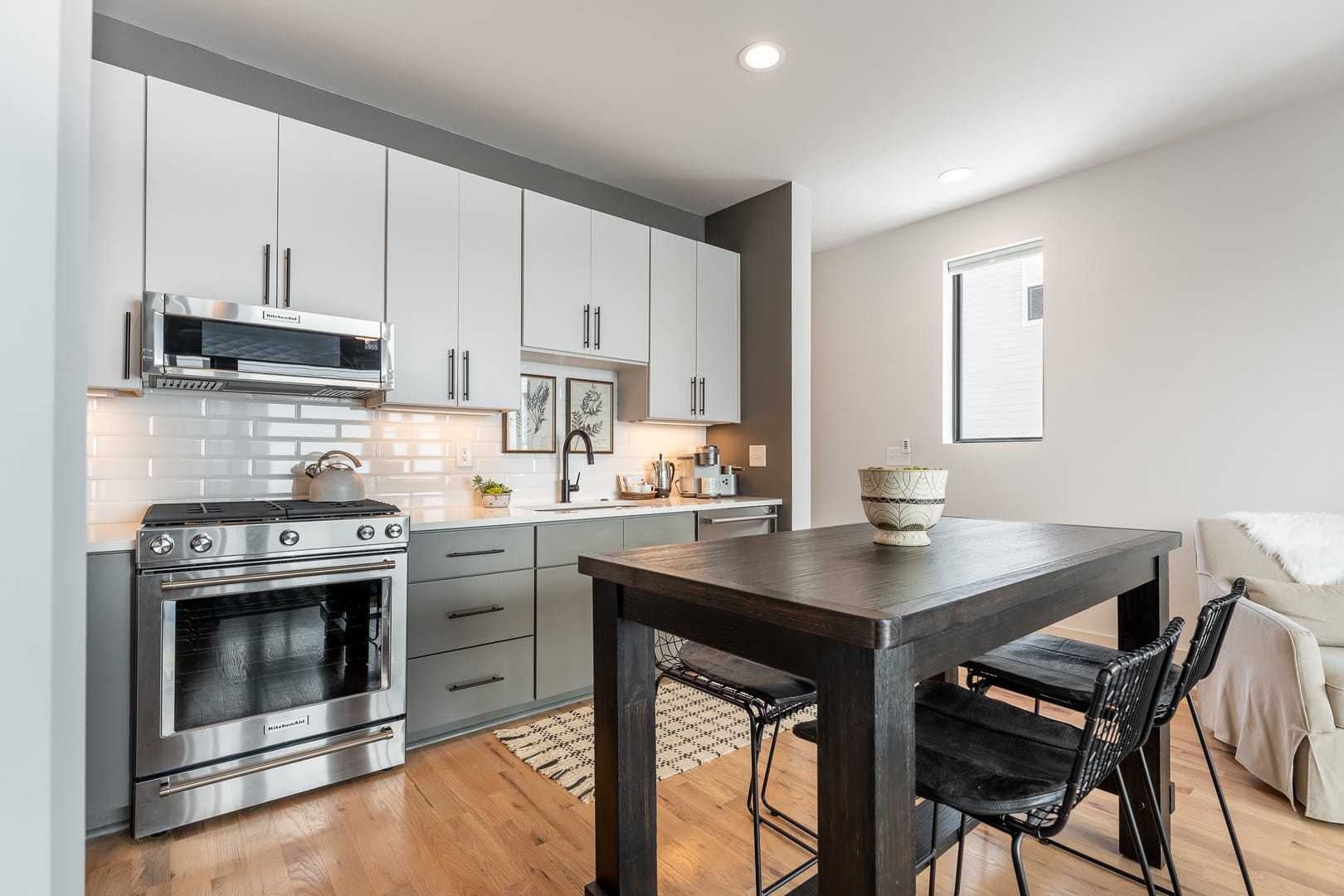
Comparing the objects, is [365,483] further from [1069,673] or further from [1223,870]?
[1223,870]

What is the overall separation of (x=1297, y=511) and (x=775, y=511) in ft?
7.55

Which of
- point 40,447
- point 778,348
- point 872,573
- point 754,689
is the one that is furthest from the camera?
point 778,348

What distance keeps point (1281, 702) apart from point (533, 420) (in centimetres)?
317

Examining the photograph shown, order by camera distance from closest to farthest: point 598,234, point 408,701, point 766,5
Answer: point 766,5 < point 408,701 < point 598,234

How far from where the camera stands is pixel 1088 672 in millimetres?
1650

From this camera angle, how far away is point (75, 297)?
0.38 meters

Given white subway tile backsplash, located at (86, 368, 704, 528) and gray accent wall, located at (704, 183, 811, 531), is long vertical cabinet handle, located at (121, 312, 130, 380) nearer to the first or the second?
white subway tile backsplash, located at (86, 368, 704, 528)

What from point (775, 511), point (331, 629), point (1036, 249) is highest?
point (1036, 249)

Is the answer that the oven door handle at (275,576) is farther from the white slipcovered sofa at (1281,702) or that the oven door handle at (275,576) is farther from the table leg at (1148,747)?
the white slipcovered sofa at (1281,702)

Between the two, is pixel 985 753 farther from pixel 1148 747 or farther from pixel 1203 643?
pixel 1148 747

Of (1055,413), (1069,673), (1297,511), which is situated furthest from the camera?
(1055,413)

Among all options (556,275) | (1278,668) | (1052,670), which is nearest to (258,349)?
(556,275)

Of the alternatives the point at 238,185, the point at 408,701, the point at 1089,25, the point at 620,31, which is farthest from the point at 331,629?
the point at 1089,25

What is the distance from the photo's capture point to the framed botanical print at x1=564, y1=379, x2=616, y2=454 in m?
3.58
